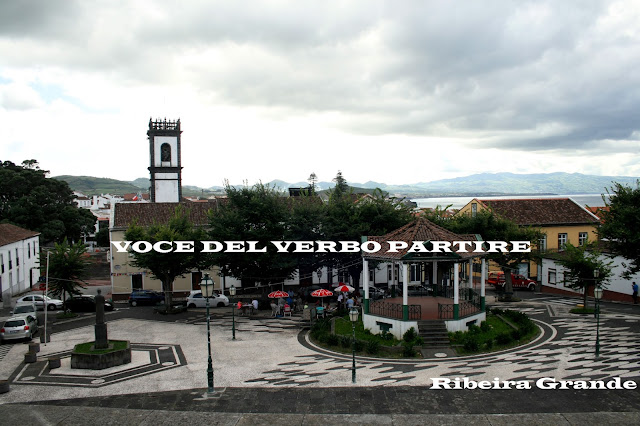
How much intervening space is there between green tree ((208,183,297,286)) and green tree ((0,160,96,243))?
40.2m

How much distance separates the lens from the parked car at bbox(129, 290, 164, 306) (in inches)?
1614

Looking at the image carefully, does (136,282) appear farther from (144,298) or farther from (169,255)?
(169,255)

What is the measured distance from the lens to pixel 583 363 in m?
21.3

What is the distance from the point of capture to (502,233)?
3872 cm

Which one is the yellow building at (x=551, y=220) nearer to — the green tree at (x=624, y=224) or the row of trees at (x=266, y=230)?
the row of trees at (x=266, y=230)

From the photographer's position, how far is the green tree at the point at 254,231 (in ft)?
118

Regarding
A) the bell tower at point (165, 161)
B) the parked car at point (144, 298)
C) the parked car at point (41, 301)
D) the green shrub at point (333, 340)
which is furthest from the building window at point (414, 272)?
the parked car at point (41, 301)

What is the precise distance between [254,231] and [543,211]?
33.0 metres

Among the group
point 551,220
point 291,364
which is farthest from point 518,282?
point 291,364

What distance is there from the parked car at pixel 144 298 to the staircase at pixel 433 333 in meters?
25.3

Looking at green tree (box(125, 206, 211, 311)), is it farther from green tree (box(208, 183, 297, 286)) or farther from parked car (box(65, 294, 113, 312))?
parked car (box(65, 294, 113, 312))

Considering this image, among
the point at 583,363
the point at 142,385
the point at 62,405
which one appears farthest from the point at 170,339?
the point at 583,363

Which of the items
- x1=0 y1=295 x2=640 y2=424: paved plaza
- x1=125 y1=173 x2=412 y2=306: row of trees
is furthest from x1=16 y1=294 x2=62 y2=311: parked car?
x1=0 y1=295 x2=640 y2=424: paved plaza

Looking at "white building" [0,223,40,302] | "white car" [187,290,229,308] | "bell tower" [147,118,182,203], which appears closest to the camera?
"white car" [187,290,229,308]
